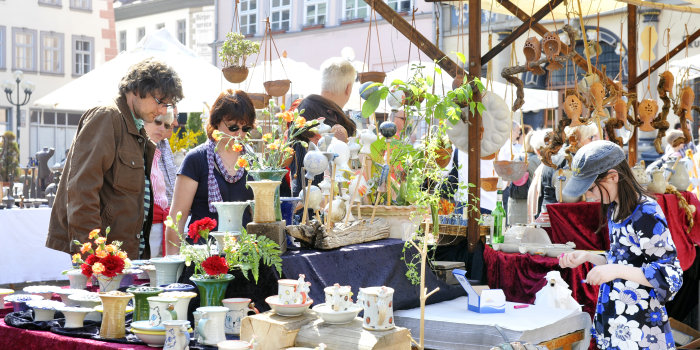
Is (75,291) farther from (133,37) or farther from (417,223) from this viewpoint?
(133,37)

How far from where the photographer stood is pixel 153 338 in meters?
2.29

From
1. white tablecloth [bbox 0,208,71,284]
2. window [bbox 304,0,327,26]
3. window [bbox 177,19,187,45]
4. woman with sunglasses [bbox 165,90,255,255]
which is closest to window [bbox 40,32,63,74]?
window [bbox 177,19,187,45]

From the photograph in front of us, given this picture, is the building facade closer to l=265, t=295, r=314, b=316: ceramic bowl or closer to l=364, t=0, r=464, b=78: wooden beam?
l=364, t=0, r=464, b=78: wooden beam

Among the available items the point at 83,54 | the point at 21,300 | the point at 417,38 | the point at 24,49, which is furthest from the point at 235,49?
the point at 83,54

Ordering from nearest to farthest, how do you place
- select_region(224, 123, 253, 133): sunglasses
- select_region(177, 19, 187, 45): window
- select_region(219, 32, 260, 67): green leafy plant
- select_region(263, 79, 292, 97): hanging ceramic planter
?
select_region(224, 123, 253, 133): sunglasses < select_region(263, 79, 292, 97): hanging ceramic planter < select_region(219, 32, 260, 67): green leafy plant < select_region(177, 19, 187, 45): window

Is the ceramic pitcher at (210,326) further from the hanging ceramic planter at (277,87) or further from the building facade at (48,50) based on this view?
the building facade at (48,50)

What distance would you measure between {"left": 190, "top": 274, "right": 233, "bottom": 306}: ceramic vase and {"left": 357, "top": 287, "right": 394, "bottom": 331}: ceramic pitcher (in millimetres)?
425

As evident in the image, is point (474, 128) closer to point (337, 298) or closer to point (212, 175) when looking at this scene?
point (212, 175)

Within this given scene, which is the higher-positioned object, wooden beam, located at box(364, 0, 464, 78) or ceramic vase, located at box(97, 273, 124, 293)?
wooden beam, located at box(364, 0, 464, 78)

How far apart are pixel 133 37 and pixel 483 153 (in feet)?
82.0

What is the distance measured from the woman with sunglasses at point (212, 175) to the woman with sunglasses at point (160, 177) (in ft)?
3.11

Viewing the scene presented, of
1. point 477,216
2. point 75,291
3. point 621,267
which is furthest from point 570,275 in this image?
point 75,291

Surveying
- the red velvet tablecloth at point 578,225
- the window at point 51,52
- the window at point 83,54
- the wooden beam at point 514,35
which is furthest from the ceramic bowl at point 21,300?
the window at point 83,54

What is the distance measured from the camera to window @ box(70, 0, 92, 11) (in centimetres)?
2719
